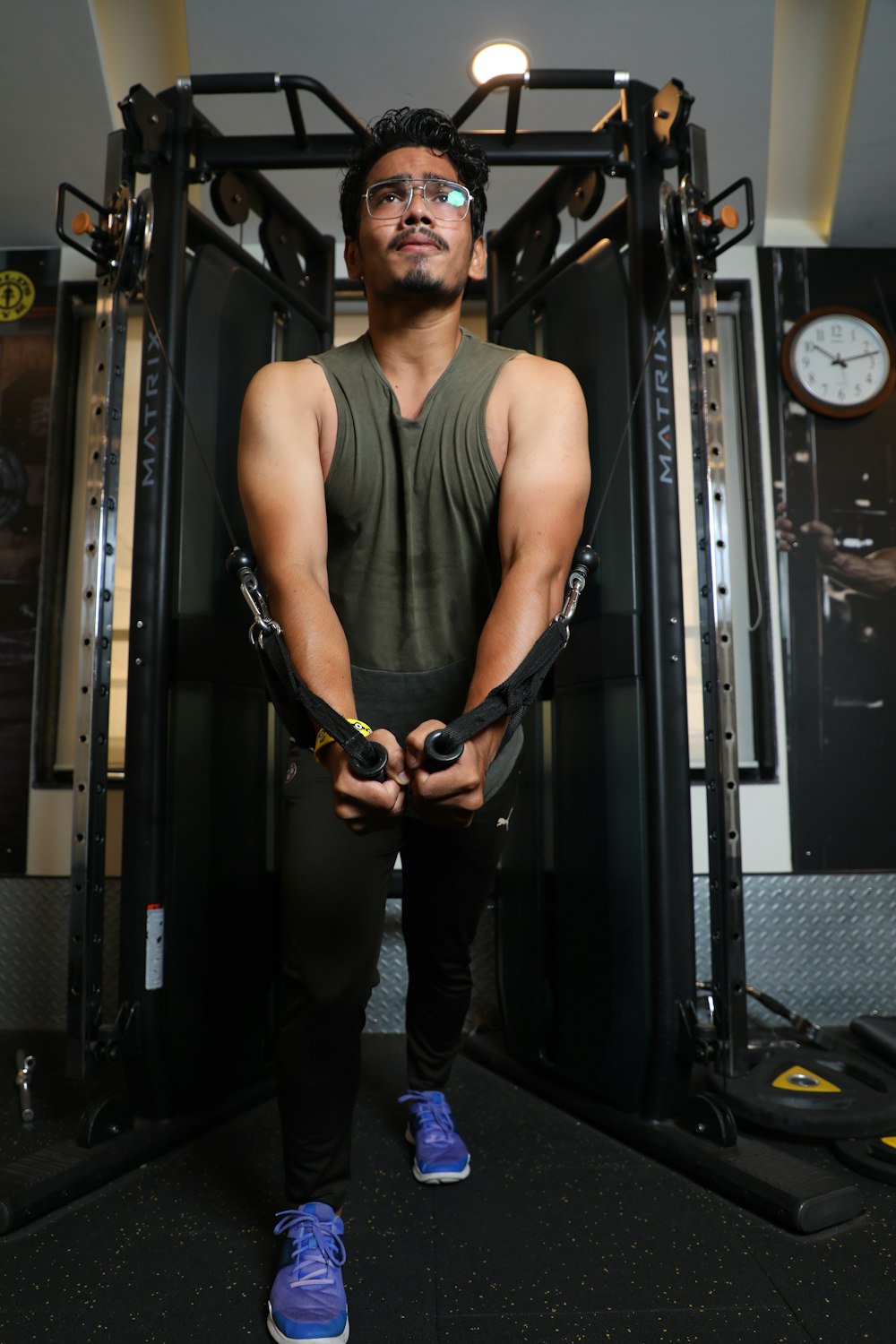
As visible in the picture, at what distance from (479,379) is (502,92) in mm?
1621

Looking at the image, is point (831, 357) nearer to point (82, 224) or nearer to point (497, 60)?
point (497, 60)

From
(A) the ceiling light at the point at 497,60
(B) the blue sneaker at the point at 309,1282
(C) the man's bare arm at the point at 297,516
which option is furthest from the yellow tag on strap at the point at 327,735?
(A) the ceiling light at the point at 497,60

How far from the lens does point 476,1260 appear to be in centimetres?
145

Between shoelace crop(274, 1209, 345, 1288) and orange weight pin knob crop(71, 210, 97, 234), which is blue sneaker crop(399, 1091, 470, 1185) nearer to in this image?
shoelace crop(274, 1209, 345, 1288)

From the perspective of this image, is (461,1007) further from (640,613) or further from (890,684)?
(890,684)

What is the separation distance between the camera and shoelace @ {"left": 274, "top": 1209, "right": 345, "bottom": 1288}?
1275 mm

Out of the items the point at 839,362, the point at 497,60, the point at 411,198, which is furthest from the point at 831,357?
the point at 411,198

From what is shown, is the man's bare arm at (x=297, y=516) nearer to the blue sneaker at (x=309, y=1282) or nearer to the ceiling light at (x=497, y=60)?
the blue sneaker at (x=309, y=1282)

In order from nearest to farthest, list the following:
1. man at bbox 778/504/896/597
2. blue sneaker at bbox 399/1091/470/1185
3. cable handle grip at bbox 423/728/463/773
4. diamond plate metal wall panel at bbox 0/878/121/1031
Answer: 1. cable handle grip at bbox 423/728/463/773
2. blue sneaker at bbox 399/1091/470/1185
3. diamond plate metal wall panel at bbox 0/878/121/1031
4. man at bbox 778/504/896/597

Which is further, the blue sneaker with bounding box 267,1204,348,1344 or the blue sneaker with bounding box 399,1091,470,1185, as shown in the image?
the blue sneaker with bounding box 399,1091,470,1185

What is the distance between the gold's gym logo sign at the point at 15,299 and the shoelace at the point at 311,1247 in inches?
114

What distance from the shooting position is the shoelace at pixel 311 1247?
50.2 inches

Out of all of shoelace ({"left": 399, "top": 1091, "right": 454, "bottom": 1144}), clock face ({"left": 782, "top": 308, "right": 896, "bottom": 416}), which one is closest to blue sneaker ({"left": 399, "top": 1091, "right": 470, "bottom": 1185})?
shoelace ({"left": 399, "top": 1091, "right": 454, "bottom": 1144})

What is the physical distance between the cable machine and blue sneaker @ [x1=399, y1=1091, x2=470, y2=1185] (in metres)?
0.38
